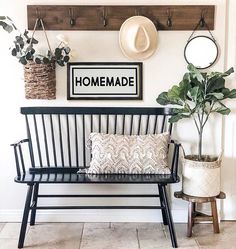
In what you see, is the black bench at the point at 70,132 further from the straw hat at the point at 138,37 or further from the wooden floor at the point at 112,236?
the straw hat at the point at 138,37

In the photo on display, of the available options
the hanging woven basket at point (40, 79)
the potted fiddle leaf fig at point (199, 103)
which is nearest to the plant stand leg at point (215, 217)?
the potted fiddle leaf fig at point (199, 103)

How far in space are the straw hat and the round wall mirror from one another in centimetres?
28

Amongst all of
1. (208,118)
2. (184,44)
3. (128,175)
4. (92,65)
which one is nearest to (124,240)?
(128,175)

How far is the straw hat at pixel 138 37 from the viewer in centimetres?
303

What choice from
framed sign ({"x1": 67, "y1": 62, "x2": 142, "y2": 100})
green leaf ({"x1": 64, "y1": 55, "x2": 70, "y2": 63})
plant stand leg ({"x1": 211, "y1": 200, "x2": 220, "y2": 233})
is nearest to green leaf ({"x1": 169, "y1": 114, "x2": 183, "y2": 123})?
framed sign ({"x1": 67, "y1": 62, "x2": 142, "y2": 100})

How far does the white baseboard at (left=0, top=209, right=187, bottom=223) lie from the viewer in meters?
3.28

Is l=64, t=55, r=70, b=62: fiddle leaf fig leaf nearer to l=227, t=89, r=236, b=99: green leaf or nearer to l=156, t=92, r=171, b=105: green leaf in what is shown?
l=156, t=92, r=171, b=105: green leaf

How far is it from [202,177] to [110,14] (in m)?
1.42

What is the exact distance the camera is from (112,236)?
299 centimetres

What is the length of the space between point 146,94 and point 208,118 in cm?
54

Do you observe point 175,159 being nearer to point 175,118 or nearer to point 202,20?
point 175,118

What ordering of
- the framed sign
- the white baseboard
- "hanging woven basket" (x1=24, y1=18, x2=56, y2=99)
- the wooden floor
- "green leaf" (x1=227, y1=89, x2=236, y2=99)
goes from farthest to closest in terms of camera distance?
1. the white baseboard
2. the framed sign
3. "hanging woven basket" (x1=24, y1=18, x2=56, y2=99)
4. "green leaf" (x1=227, y1=89, x2=236, y2=99)
5. the wooden floor

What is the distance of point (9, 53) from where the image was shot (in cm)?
313

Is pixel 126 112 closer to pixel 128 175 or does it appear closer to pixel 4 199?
pixel 128 175
